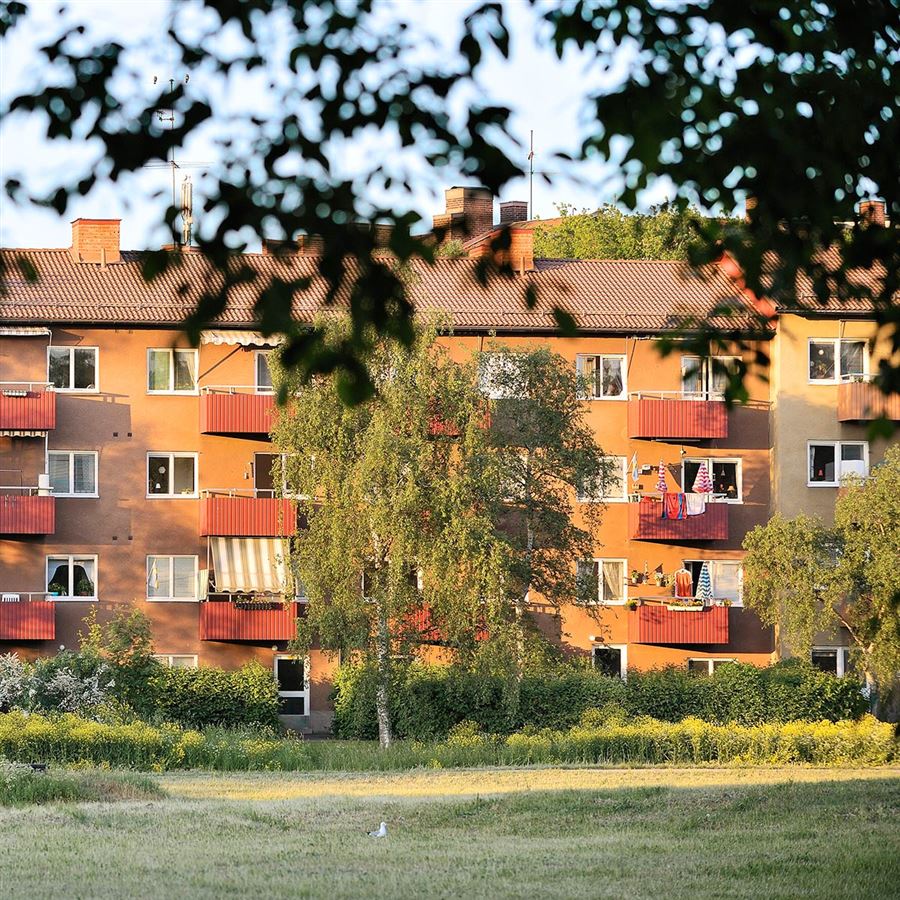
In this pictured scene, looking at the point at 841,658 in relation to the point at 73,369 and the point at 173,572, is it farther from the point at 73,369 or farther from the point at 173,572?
the point at 73,369

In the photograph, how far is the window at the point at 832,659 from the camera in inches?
2073

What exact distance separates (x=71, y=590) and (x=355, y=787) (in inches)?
830

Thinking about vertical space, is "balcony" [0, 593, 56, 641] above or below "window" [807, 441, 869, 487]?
below

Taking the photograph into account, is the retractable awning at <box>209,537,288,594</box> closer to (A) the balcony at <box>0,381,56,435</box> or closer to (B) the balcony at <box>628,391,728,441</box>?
(A) the balcony at <box>0,381,56,435</box>

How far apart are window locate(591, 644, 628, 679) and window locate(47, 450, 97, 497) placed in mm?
15187

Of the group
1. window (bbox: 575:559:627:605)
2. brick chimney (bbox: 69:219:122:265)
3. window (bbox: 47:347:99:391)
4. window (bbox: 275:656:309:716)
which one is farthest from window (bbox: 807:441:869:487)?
brick chimney (bbox: 69:219:122:265)

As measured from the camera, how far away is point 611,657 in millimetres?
53000

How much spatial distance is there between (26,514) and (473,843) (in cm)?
3030

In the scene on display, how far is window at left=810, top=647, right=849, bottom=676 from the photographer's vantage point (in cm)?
5266

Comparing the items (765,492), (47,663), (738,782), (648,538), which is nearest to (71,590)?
(47,663)

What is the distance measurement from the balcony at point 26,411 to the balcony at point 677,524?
1685cm

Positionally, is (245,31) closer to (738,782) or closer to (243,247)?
(243,247)

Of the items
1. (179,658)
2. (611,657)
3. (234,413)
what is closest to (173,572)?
(179,658)

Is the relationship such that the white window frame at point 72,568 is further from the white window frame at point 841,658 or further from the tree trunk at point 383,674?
the white window frame at point 841,658
